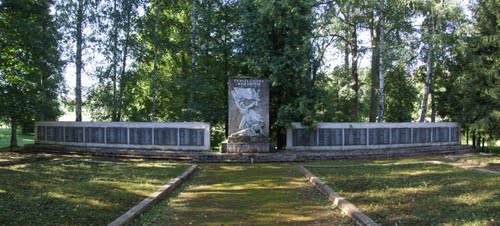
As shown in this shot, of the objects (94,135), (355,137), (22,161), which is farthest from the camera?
(94,135)

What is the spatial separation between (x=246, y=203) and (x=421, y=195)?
11.6ft

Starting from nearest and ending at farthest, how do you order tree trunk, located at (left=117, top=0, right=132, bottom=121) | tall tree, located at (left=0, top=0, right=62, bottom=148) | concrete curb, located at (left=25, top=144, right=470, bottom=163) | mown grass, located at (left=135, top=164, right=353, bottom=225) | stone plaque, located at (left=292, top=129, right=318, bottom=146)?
mown grass, located at (left=135, top=164, right=353, bottom=225), concrete curb, located at (left=25, top=144, right=470, bottom=163), tall tree, located at (left=0, top=0, right=62, bottom=148), stone plaque, located at (left=292, top=129, right=318, bottom=146), tree trunk, located at (left=117, top=0, right=132, bottom=121)

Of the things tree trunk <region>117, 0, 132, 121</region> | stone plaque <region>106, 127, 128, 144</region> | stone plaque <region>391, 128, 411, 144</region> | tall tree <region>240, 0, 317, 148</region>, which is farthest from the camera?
tree trunk <region>117, 0, 132, 121</region>

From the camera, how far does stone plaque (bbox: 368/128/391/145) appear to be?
18734mm

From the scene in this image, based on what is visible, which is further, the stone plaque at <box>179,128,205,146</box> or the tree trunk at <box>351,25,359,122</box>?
the tree trunk at <box>351,25,359,122</box>

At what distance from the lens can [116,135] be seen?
18.3 m

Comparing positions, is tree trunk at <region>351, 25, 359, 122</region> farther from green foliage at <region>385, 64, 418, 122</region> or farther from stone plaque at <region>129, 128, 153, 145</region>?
stone plaque at <region>129, 128, 153, 145</region>

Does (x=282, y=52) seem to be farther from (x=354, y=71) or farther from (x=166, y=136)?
(x=354, y=71)

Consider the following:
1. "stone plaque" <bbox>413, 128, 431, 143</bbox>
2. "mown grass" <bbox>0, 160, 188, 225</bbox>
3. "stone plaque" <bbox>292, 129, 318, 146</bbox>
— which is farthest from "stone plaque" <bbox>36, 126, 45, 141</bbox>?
"stone plaque" <bbox>413, 128, 431, 143</bbox>

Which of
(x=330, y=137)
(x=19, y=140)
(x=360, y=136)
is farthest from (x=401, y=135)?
(x=19, y=140)

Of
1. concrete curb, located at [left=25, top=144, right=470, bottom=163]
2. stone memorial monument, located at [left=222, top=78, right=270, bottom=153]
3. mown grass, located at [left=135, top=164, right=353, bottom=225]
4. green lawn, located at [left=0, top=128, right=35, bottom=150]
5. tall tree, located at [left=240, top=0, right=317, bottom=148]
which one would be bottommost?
green lawn, located at [left=0, top=128, right=35, bottom=150]

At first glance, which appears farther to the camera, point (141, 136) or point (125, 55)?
point (125, 55)

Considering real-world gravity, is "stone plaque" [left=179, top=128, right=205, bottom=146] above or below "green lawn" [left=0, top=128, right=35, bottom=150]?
above

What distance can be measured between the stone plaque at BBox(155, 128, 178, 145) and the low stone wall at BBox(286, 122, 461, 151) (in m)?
5.22
